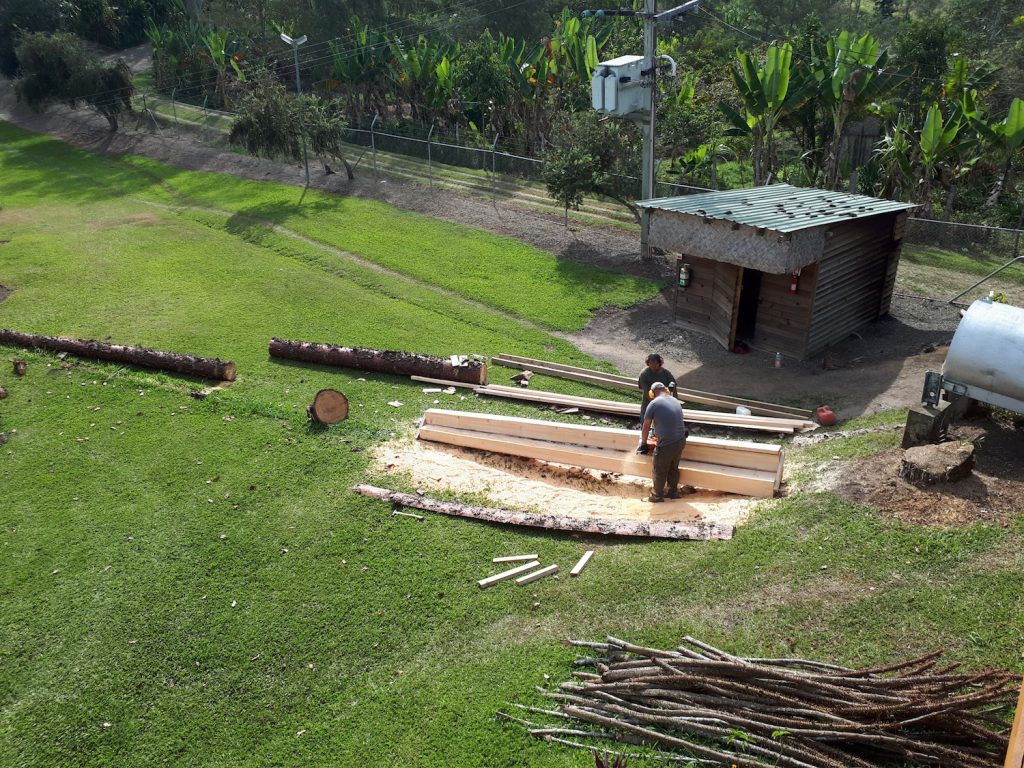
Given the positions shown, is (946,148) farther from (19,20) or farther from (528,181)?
(19,20)

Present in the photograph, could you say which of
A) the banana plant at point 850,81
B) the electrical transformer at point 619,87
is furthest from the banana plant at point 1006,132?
the electrical transformer at point 619,87

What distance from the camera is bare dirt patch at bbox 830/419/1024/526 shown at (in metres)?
9.89

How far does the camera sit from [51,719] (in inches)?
343

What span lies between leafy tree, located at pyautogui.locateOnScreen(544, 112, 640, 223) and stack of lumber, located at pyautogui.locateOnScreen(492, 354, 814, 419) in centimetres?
942

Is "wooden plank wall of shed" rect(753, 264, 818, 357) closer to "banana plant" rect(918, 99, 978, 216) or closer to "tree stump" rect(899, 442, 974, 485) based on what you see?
"tree stump" rect(899, 442, 974, 485)

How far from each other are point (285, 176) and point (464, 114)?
38.0ft

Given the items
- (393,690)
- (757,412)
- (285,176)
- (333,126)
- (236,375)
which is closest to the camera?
(393,690)

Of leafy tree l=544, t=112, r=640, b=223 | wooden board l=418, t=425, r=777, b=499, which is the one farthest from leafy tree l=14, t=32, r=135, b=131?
wooden board l=418, t=425, r=777, b=499

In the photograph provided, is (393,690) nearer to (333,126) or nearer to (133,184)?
(333,126)

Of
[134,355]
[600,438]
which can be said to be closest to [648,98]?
[600,438]

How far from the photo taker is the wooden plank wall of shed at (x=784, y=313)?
18.2 meters

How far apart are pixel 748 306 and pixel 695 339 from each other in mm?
1622

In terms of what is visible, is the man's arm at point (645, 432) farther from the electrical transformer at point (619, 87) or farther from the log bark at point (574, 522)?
the electrical transformer at point (619, 87)

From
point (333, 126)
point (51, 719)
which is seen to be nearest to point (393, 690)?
point (51, 719)
